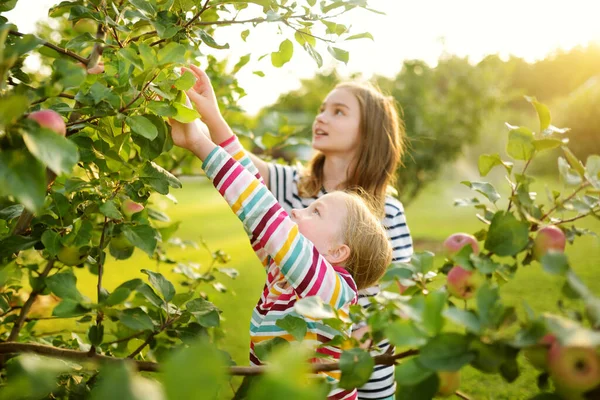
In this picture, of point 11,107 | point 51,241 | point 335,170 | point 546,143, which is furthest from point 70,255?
point 335,170

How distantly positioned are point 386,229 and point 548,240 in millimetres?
1064

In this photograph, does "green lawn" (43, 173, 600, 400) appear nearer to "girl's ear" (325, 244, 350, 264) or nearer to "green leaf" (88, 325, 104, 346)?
"girl's ear" (325, 244, 350, 264)

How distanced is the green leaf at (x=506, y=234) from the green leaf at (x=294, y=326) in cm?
35

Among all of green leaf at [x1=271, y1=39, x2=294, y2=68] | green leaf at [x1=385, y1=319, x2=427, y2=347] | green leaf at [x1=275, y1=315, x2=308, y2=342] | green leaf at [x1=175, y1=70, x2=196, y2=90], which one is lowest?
green leaf at [x1=275, y1=315, x2=308, y2=342]

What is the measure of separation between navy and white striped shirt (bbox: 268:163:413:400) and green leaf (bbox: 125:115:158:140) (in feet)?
3.32

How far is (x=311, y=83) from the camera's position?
11.0 metres

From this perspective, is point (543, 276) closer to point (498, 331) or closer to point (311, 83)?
point (498, 331)

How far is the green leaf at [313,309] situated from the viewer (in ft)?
2.48

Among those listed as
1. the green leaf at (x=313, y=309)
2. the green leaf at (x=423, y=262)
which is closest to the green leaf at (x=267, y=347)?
the green leaf at (x=313, y=309)

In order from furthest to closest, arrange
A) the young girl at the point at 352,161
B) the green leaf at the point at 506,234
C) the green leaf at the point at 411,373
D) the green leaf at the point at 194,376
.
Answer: the young girl at the point at 352,161
the green leaf at the point at 506,234
the green leaf at the point at 411,373
the green leaf at the point at 194,376

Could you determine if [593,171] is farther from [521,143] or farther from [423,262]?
[423,262]

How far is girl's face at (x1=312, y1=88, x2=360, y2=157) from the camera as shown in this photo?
2074mm

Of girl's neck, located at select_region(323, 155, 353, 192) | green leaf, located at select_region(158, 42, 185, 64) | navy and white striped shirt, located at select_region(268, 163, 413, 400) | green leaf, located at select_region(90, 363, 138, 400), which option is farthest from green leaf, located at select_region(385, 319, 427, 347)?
girl's neck, located at select_region(323, 155, 353, 192)

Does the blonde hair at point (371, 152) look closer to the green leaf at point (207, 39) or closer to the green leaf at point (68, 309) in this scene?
the green leaf at point (207, 39)
